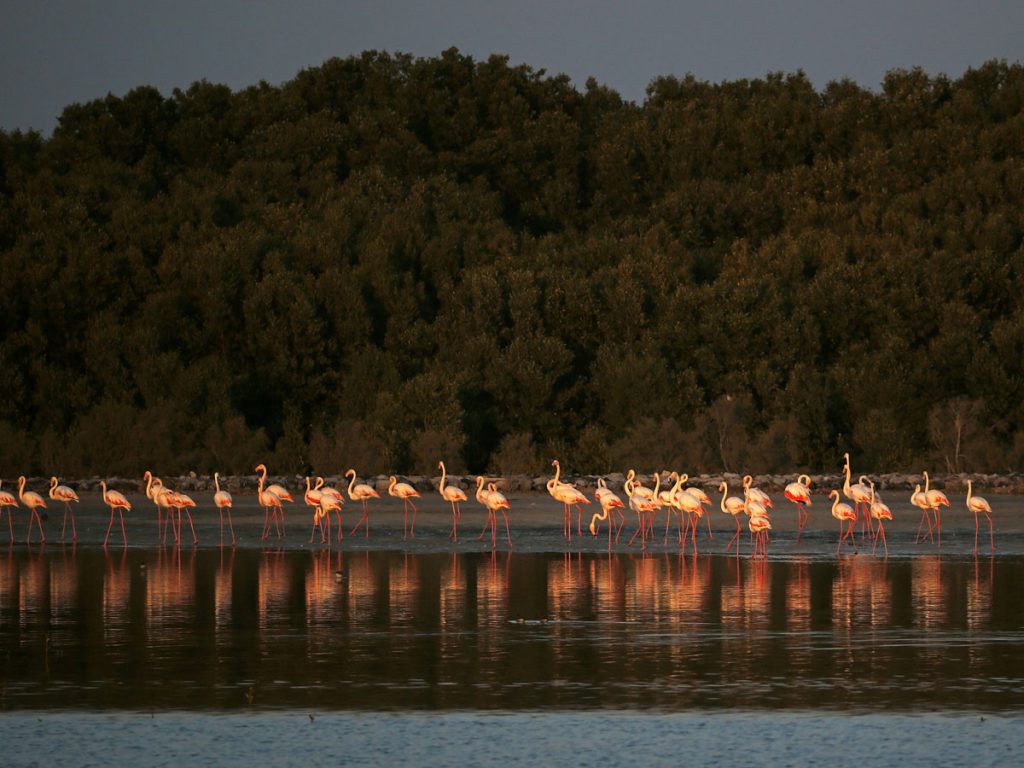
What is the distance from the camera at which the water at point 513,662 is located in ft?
33.9

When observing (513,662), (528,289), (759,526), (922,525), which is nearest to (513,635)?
(513,662)

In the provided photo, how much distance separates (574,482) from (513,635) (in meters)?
22.4

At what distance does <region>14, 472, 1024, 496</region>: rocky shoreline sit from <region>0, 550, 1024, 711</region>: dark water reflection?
14067 mm

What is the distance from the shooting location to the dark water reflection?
38.2 feet

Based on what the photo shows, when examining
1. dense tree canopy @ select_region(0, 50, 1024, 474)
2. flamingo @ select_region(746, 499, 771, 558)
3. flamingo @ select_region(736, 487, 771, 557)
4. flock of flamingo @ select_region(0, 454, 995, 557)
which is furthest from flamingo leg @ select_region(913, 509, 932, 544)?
dense tree canopy @ select_region(0, 50, 1024, 474)

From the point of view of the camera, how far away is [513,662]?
12930mm

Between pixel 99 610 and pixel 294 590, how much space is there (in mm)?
2460

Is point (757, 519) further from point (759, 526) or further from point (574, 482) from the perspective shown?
point (574, 482)

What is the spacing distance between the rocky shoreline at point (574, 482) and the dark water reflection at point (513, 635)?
1407cm

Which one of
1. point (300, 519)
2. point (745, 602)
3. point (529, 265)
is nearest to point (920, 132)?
point (529, 265)

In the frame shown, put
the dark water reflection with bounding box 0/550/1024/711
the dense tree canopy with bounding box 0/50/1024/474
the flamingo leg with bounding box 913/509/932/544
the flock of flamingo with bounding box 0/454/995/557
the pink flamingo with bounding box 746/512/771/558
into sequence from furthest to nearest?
the dense tree canopy with bounding box 0/50/1024/474 < the flamingo leg with bounding box 913/509/932/544 < the flock of flamingo with bounding box 0/454/995/557 < the pink flamingo with bounding box 746/512/771/558 < the dark water reflection with bounding box 0/550/1024/711

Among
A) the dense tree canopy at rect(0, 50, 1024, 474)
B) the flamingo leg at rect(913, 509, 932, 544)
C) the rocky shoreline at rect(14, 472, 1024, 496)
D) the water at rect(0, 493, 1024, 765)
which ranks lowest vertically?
the water at rect(0, 493, 1024, 765)

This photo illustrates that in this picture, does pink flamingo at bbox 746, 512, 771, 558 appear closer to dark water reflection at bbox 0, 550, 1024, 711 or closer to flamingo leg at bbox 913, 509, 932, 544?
dark water reflection at bbox 0, 550, 1024, 711

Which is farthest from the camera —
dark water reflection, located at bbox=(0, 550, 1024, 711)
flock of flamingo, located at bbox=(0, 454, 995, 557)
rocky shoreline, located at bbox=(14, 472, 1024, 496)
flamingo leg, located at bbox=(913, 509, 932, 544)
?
rocky shoreline, located at bbox=(14, 472, 1024, 496)
